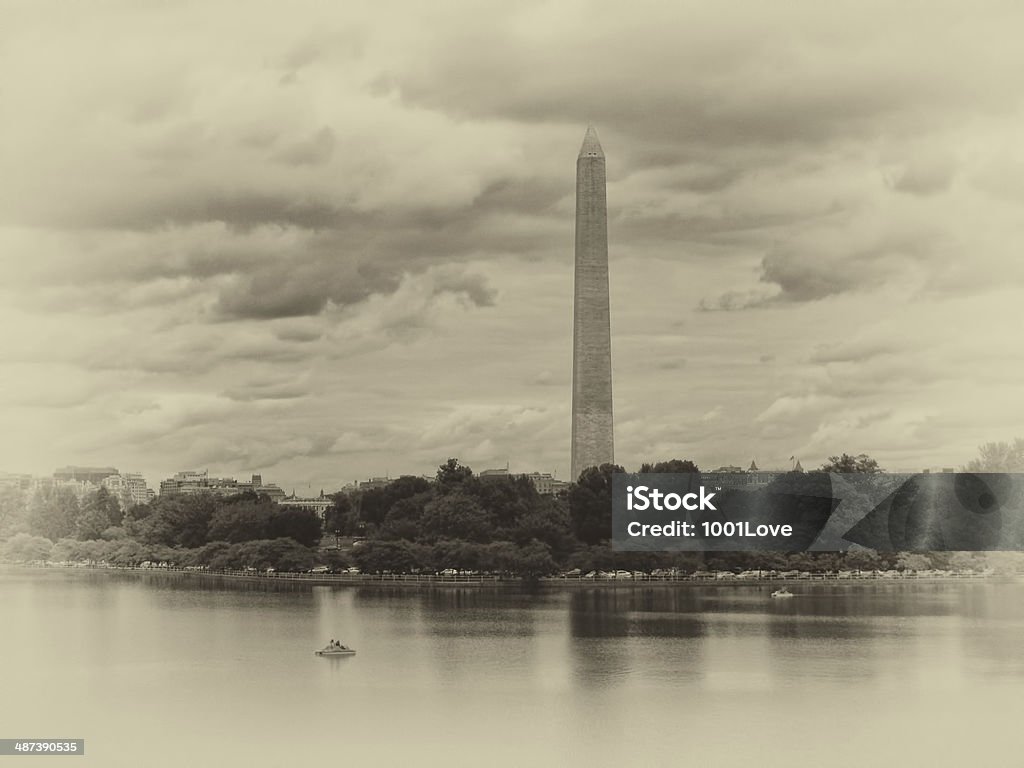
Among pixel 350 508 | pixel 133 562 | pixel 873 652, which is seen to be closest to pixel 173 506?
pixel 133 562

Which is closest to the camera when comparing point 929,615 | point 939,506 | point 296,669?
point 296,669

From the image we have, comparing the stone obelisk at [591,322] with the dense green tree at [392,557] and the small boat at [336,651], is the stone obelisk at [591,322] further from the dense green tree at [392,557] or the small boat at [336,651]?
the small boat at [336,651]

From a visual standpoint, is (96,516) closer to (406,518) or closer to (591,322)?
(406,518)

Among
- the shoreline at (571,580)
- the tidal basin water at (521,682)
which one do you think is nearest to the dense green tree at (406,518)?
the shoreline at (571,580)

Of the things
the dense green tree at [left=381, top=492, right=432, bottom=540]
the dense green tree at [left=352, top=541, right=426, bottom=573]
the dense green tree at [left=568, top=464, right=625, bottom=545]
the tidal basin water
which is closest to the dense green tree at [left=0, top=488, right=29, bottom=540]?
the dense green tree at [left=381, top=492, right=432, bottom=540]

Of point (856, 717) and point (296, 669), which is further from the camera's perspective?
point (296, 669)

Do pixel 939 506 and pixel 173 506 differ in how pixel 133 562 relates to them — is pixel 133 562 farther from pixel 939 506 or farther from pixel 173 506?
pixel 939 506

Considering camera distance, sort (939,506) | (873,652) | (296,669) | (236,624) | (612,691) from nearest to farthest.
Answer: (612,691) → (296,669) → (873,652) → (236,624) → (939,506)
